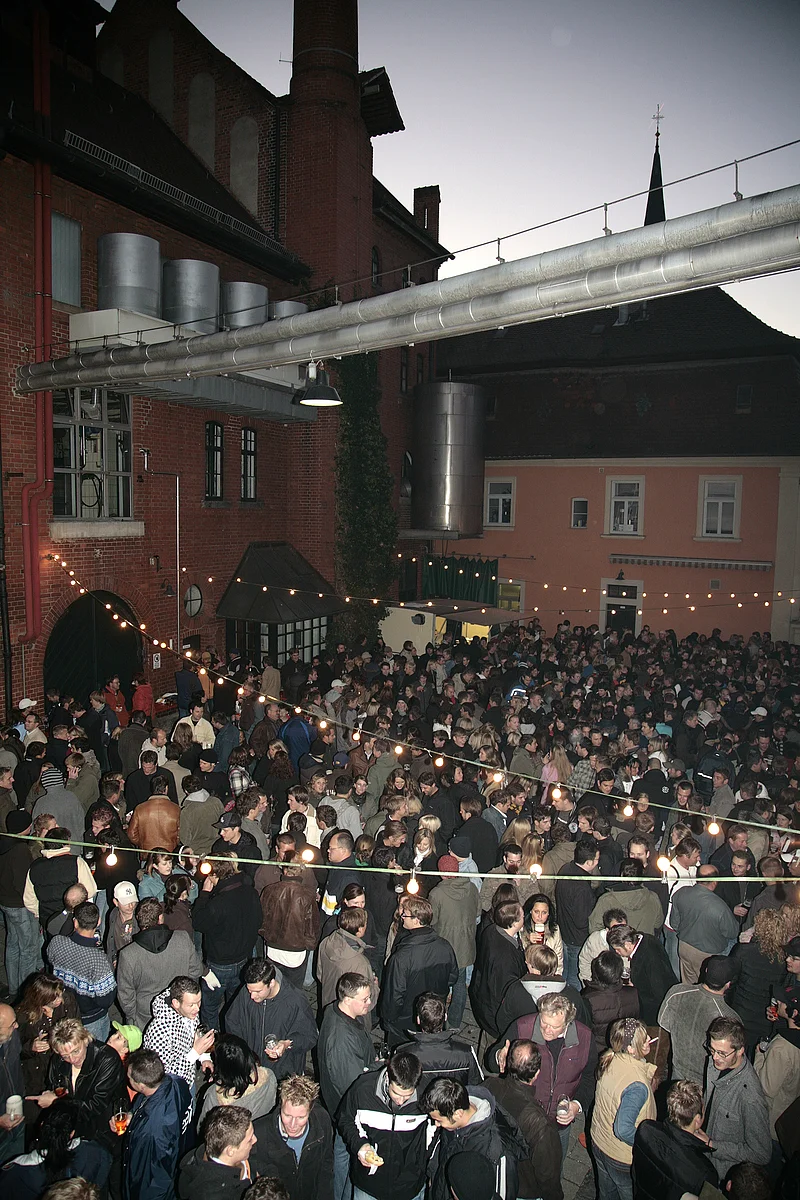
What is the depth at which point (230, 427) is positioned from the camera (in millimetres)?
18141

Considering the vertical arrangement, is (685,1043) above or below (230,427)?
below

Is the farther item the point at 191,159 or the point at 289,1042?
the point at 191,159

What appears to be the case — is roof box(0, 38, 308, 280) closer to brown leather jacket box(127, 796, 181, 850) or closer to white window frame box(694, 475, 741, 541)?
brown leather jacket box(127, 796, 181, 850)

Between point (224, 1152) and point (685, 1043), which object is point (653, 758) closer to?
point (685, 1043)

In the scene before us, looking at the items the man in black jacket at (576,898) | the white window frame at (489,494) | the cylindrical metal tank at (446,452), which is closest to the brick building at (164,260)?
the cylindrical metal tank at (446,452)

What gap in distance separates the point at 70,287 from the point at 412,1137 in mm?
14202

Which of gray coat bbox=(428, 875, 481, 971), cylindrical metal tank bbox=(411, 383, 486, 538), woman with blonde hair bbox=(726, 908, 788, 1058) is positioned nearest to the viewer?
woman with blonde hair bbox=(726, 908, 788, 1058)

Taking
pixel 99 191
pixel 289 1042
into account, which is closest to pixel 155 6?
pixel 99 191

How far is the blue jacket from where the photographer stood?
4047 millimetres

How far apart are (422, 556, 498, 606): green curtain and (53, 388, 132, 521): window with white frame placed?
1327 centimetres

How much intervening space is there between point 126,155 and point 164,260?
2637mm

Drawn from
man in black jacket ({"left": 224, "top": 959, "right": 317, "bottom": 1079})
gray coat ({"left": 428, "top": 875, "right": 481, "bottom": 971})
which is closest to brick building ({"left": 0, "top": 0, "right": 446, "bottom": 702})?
gray coat ({"left": 428, "top": 875, "right": 481, "bottom": 971})

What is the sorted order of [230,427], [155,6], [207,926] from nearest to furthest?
[207,926]
[230,427]
[155,6]

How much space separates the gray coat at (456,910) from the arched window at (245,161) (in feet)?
63.2
